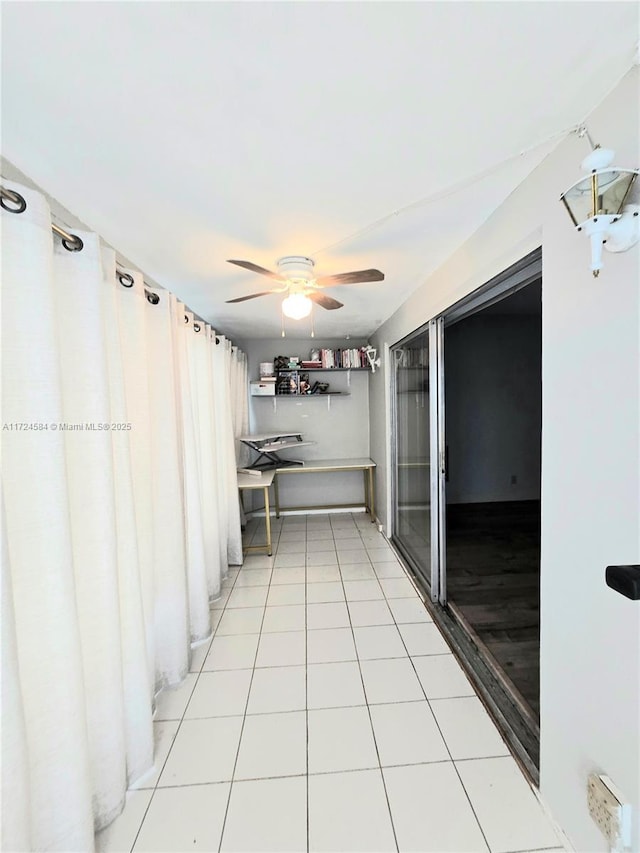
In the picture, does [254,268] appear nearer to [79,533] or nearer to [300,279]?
[300,279]

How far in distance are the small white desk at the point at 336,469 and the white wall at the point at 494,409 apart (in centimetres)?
110

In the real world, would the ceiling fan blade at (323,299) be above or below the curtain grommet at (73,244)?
above

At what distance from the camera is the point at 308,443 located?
4.36 m

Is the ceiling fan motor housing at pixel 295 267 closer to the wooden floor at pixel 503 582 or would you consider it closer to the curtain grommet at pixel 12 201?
the curtain grommet at pixel 12 201

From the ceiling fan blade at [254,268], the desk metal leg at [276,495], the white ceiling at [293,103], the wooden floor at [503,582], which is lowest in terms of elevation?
the wooden floor at [503,582]

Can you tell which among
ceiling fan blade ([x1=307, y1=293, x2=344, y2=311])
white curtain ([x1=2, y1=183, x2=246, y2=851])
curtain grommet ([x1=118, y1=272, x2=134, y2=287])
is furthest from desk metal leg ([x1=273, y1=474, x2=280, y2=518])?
curtain grommet ([x1=118, y1=272, x2=134, y2=287])

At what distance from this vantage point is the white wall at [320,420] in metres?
4.61

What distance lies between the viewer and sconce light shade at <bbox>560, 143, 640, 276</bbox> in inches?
32.6

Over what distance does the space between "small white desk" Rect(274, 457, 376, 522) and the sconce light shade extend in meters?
3.43

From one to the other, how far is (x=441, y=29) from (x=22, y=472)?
1.47 metres

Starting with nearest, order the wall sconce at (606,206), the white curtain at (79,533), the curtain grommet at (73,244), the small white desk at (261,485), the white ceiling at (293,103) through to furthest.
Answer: the white ceiling at (293,103) → the wall sconce at (606,206) → the white curtain at (79,533) → the curtain grommet at (73,244) → the small white desk at (261,485)

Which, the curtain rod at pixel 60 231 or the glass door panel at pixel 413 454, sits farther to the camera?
the glass door panel at pixel 413 454

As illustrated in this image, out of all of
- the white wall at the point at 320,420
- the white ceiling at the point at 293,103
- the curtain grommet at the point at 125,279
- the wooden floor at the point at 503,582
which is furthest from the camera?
the white wall at the point at 320,420

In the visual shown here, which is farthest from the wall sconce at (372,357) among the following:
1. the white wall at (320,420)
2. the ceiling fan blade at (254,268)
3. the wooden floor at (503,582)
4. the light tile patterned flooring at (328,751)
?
the light tile patterned flooring at (328,751)
